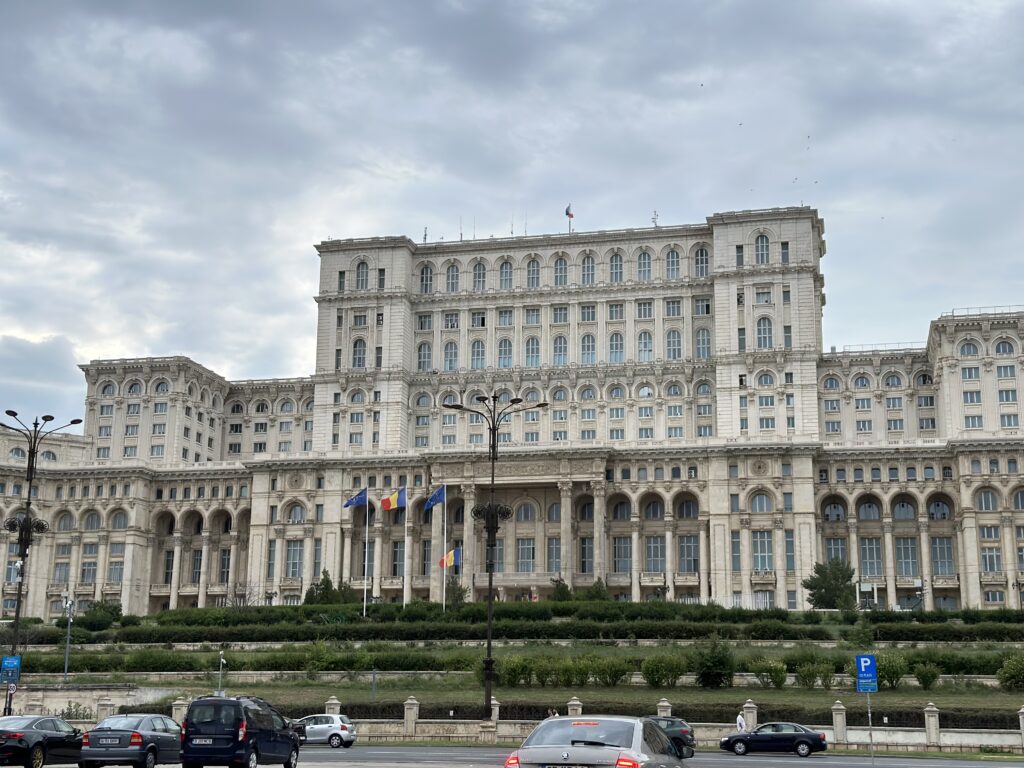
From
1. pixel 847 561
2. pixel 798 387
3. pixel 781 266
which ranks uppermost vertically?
pixel 781 266

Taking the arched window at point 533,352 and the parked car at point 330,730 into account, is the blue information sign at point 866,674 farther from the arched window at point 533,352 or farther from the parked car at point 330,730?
the arched window at point 533,352

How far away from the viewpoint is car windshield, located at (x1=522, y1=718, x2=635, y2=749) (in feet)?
63.8

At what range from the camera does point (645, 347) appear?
4985 inches

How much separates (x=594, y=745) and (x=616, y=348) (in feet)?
357

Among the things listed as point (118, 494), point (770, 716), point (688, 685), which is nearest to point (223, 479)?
point (118, 494)

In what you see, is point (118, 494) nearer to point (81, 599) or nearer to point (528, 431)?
point (81, 599)

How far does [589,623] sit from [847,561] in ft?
123

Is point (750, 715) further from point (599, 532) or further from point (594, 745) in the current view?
point (599, 532)

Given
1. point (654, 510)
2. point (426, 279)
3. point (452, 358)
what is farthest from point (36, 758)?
point (426, 279)

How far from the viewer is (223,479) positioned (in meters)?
125

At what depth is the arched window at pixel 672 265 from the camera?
419ft

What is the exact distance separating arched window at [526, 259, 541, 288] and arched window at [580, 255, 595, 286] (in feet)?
15.3

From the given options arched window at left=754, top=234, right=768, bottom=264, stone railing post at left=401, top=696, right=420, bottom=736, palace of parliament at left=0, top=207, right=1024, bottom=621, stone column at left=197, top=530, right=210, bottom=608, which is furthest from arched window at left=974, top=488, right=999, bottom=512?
stone railing post at left=401, top=696, right=420, bottom=736

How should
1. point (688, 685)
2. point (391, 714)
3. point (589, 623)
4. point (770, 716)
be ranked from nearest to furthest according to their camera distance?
point (770, 716) < point (391, 714) < point (688, 685) < point (589, 623)
